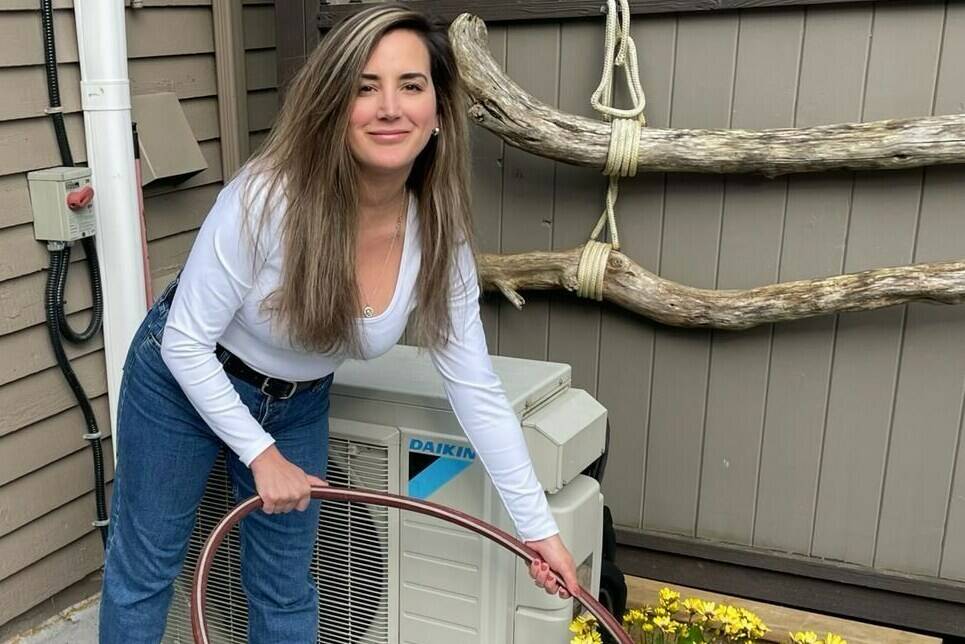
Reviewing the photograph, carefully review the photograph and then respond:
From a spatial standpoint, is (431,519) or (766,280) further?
(766,280)

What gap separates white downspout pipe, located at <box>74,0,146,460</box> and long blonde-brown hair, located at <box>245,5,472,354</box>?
0.97 m

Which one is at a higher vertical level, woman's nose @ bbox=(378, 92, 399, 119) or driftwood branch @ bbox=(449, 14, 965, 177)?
woman's nose @ bbox=(378, 92, 399, 119)

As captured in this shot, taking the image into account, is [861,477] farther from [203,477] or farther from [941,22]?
[203,477]

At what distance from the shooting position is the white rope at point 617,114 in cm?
244

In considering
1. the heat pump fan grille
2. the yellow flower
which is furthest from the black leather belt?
the yellow flower

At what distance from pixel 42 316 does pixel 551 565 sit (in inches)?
56.2

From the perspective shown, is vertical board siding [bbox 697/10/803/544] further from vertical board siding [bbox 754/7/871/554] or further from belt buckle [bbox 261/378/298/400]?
belt buckle [bbox 261/378/298/400]

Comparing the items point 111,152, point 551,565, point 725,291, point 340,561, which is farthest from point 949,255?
point 111,152

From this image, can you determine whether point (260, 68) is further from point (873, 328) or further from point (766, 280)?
point (873, 328)

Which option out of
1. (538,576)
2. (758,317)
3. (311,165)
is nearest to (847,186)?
(758,317)

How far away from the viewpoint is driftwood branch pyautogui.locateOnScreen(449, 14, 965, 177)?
2.22 m

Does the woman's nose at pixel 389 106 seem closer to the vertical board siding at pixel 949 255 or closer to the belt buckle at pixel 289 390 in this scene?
the belt buckle at pixel 289 390

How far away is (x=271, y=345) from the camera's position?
5.19 ft

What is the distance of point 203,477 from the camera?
1.71m
